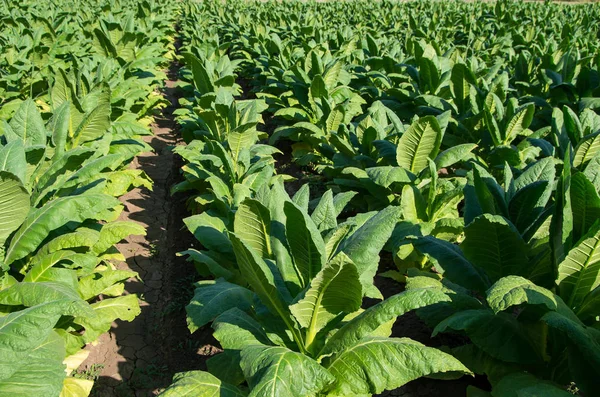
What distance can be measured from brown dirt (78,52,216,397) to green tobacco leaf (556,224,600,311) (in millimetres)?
2151

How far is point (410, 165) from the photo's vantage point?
436 cm

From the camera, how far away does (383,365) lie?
85.0 inches

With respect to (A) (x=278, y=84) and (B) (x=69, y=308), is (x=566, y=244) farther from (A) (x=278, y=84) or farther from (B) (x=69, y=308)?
(A) (x=278, y=84)

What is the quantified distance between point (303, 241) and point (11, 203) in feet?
5.10

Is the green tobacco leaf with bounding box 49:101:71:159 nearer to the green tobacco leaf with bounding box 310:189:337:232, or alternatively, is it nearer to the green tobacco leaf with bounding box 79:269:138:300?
the green tobacco leaf with bounding box 79:269:138:300

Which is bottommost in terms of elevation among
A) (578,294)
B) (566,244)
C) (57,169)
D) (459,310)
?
(459,310)

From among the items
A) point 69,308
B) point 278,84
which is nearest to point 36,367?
point 69,308

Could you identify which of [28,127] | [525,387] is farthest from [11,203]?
[525,387]

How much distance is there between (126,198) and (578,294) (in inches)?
178

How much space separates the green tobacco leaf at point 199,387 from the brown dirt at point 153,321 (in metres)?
0.94

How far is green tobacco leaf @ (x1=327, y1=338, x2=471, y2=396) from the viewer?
2082mm

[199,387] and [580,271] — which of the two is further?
[580,271]

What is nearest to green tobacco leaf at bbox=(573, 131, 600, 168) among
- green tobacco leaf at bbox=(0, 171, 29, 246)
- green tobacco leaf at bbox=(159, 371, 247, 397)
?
green tobacco leaf at bbox=(159, 371, 247, 397)

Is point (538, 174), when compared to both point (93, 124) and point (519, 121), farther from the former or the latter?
point (93, 124)
